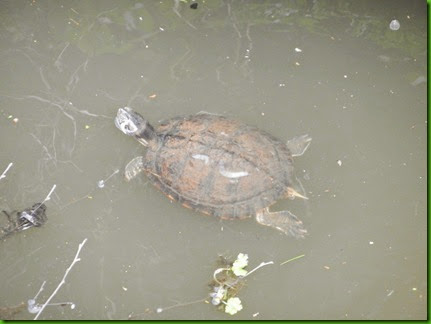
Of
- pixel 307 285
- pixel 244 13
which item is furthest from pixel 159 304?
pixel 244 13

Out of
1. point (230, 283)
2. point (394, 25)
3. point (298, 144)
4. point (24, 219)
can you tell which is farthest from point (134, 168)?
point (394, 25)

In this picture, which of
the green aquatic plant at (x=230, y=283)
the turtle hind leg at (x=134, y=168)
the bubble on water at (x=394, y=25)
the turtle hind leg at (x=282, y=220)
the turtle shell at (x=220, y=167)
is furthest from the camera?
the bubble on water at (x=394, y=25)

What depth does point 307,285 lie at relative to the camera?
3.51m

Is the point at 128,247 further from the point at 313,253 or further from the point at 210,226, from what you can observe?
the point at 313,253

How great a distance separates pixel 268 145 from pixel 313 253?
959 mm

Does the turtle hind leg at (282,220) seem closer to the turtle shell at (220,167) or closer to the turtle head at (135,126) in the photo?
the turtle shell at (220,167)

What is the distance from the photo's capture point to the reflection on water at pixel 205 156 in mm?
3514

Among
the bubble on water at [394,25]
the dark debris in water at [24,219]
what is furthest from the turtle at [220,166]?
the bubble on water at [394,25]

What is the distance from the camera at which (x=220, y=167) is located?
3.21 metres

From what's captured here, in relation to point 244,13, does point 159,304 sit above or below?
below

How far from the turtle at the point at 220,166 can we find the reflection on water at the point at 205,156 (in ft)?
0.25

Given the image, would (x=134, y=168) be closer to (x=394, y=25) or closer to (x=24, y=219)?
(x=24, y=219)

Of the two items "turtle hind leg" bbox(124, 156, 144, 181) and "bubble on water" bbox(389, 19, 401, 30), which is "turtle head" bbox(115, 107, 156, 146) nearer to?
"turtle hind leg" bbox(124, 156, 144, 181)

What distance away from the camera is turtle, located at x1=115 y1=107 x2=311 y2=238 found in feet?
10.6
